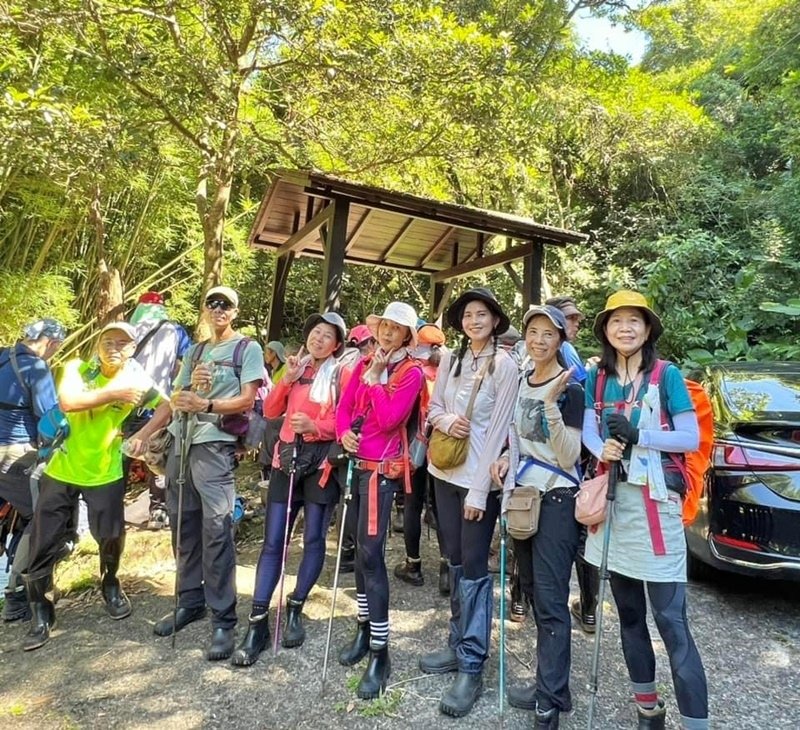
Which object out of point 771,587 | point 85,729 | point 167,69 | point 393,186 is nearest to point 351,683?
point 85,729

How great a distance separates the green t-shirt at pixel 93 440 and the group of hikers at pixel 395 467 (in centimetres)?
1

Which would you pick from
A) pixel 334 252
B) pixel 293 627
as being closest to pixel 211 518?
pixel 293 627

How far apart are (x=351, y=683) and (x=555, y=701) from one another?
40.7 inches

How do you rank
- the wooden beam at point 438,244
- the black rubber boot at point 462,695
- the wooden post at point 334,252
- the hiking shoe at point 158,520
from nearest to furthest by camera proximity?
1. the black rubber boot at point 462,695
2. the wooden post at point 334,252
3. the hiking shoe at point 158,520
4. the wooden beam at point 438,244

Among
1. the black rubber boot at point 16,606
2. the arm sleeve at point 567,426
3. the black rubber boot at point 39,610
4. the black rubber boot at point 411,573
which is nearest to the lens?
the arm sleeve at point 567,426

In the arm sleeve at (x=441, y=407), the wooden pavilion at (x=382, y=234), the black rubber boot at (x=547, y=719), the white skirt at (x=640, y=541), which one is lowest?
the black rubber boot at (x=547, y=719)

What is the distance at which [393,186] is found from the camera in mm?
8719

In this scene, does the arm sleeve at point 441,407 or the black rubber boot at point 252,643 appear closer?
the arm sleeve at point 441,407

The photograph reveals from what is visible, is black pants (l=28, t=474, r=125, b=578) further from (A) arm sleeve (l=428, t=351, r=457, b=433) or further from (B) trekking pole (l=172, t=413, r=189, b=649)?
(A) arm sleeve (l=428, t=351, r=457, b=433)

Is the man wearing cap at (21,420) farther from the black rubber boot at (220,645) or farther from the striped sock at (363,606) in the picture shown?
the striped sock at (363,606)

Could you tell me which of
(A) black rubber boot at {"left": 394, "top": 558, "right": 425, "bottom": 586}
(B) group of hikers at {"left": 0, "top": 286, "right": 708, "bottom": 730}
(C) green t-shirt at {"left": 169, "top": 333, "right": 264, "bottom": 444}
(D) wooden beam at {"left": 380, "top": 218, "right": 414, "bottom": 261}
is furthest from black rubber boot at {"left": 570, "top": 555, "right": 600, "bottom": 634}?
(D) wooden beam at {"left": 380, "top": 218, "right": 414, "bottom": 261}

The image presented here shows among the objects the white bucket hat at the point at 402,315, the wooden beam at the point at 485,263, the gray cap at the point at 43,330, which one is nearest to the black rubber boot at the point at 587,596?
the white bucket hat at the point at 402,315

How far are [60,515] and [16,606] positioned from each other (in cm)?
94

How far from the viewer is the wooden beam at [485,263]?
645 cm
